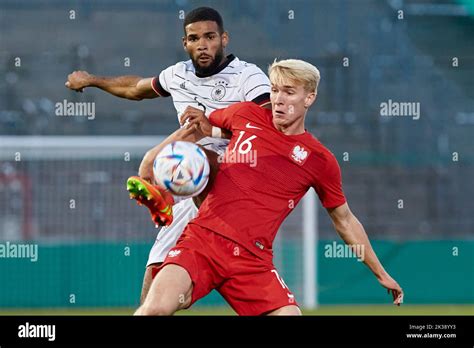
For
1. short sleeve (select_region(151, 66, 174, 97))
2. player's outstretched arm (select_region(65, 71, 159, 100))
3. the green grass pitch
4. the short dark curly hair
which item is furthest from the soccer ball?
the green grass pitch

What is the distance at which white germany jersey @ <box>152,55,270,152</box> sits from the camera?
664cm

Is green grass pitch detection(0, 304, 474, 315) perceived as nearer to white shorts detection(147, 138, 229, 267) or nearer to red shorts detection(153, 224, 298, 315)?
white shorts detection(147, 138, 229, 267)

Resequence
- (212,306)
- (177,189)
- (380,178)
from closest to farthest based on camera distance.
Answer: (177,189) → (212,306) → (380,178)

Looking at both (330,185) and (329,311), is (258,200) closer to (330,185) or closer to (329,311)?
(330,185)

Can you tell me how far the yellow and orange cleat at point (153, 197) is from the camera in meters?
5.75

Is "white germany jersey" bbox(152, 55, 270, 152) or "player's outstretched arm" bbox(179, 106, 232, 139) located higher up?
"white germany jersey" bbox(152, 55, 270, 152)

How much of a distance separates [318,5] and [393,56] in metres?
1.29

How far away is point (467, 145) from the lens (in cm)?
1417

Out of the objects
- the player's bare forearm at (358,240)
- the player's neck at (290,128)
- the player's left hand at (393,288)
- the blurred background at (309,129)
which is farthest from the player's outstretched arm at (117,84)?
A: the blurred background at (309,129)

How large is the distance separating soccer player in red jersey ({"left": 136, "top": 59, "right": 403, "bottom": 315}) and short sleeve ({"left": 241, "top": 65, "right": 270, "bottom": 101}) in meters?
0.41

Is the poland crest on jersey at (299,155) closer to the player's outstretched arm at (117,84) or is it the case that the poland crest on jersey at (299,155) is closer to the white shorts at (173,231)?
the white shorts at (173,231)

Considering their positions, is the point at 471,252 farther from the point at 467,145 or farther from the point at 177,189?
the point at 177,189

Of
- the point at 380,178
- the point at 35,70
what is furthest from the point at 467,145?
the point at 35,70

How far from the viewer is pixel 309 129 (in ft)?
44.5
